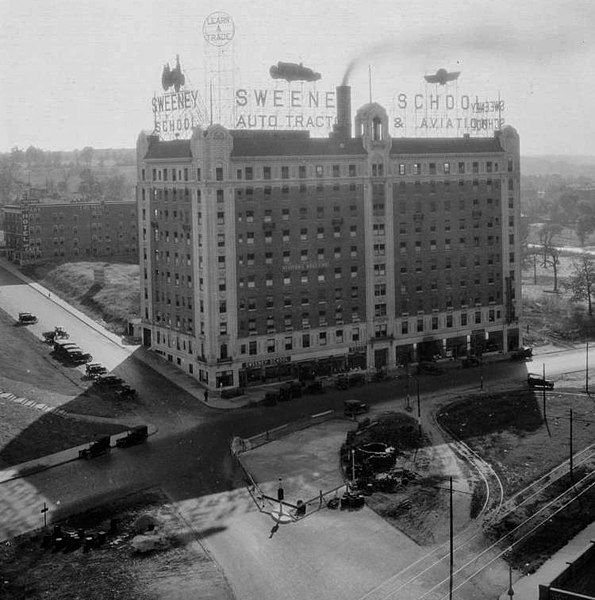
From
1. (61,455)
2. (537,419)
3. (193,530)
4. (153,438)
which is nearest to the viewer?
(193,530)

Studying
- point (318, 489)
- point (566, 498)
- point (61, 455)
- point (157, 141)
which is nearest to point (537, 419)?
point (566, 498)

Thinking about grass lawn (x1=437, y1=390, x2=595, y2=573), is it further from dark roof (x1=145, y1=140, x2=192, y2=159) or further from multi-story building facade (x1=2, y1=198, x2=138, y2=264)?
multi-story building facade (x1=2, y1=198, x2=138, y2=264)

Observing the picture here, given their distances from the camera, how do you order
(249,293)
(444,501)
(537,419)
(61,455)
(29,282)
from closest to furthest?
(444,501) < (61,455) < (537,419) < (249,293) < (29,282)

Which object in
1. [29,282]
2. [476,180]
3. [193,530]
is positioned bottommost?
[193,530]

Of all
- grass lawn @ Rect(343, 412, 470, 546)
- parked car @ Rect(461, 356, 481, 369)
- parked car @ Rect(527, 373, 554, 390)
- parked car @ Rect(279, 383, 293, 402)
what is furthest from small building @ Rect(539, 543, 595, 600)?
parked car @ Rect(461, 356, 481, 369)

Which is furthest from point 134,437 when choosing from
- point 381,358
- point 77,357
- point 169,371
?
point 381,358

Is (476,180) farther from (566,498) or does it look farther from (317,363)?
(566,498)

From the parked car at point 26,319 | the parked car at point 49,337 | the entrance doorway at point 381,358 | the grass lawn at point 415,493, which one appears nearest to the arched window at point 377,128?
the entrance doorway at point 381,358

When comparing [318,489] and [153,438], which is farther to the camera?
[153,438]
